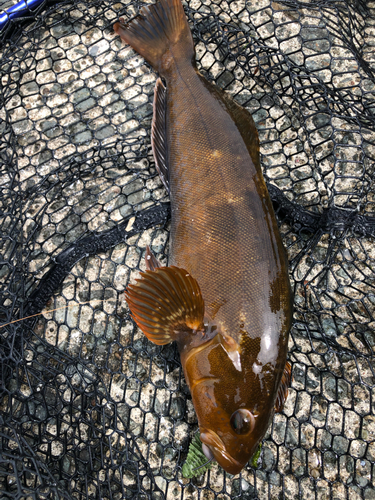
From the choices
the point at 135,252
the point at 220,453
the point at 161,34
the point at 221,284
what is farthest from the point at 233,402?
the point at 161,34

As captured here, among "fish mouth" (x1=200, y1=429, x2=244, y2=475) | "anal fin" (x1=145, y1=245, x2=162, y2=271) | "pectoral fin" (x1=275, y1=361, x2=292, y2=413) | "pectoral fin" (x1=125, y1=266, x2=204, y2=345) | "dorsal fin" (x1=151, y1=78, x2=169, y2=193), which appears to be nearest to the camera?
"fish mouth" (x1=200, y1=429, x2=244, y2=475)

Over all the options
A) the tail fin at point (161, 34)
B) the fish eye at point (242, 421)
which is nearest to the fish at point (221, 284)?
the fish eye at point (242, 421)

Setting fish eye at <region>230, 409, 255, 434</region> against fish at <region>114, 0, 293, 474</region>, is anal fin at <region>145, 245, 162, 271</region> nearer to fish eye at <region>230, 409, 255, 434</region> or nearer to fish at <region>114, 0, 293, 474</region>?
fish at <region>114, 0, 293, 474</region>

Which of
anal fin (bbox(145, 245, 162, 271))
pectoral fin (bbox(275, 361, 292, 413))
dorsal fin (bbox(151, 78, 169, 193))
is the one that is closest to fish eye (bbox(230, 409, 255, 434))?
pectoral fin (bbox(275, 361, 292, 413))

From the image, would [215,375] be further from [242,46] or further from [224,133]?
[242,46]

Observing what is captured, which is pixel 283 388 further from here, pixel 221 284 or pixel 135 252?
pixel 135 252

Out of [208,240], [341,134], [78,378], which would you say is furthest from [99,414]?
[341,134]

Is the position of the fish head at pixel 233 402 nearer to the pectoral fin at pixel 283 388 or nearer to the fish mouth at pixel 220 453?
the fish mouth at pixel 220 453
